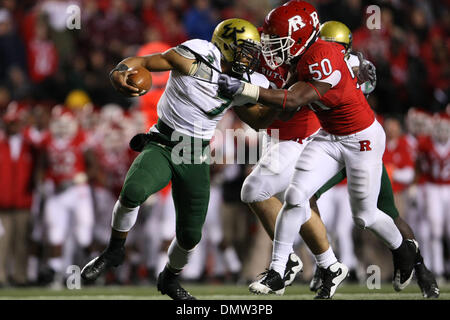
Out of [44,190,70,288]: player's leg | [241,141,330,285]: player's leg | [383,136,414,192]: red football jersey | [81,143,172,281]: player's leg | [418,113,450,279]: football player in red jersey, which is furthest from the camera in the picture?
[418,113,450,279]: football player in red jersey

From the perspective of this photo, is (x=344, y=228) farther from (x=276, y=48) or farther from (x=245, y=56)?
(x=245, y=56)

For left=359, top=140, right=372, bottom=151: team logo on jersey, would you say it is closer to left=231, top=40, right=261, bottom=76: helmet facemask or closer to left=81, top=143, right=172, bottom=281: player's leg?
left=231, top=40, right=261, bottom=76: helmet facemask

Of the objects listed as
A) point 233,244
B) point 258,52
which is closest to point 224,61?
point 258,52

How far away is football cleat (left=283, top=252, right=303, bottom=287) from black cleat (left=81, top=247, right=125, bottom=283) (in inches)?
47.1

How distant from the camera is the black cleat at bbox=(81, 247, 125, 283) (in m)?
5.29

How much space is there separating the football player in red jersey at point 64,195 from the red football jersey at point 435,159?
154 inches

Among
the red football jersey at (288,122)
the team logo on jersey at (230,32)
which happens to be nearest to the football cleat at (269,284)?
the red football jersey at (288,122)

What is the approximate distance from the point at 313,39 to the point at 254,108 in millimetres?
618

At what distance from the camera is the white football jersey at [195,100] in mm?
5344

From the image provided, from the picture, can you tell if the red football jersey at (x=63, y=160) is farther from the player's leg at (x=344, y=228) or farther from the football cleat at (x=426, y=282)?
the football cleat at (x=426, y=282)

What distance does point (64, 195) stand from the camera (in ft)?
30.2

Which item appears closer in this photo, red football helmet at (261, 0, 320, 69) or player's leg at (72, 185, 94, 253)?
red football helmet at (261, 0, 320, 69)

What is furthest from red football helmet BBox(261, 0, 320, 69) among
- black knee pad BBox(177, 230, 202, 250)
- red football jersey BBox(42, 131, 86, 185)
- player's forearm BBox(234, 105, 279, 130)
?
red football jersey BBox(42, 131, 86, 185)

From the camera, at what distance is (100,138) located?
9.83 meters
